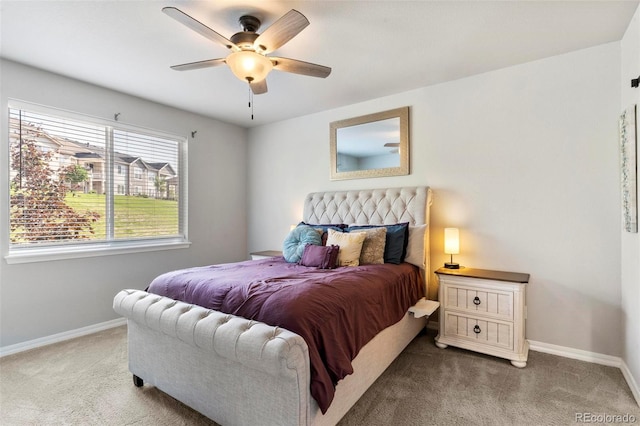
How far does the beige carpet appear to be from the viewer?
6.13ft

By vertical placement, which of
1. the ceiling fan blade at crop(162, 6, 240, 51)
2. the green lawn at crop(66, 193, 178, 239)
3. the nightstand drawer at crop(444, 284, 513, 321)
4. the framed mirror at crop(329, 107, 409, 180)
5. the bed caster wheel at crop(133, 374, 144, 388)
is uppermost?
the ceiling fan blade at crop(162, 6, 240, 51)

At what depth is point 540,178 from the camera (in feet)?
9.11

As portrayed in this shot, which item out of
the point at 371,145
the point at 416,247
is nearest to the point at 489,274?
the point at 416,247

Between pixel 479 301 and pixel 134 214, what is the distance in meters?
3.83

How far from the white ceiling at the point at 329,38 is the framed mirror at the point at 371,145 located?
1.34 ft

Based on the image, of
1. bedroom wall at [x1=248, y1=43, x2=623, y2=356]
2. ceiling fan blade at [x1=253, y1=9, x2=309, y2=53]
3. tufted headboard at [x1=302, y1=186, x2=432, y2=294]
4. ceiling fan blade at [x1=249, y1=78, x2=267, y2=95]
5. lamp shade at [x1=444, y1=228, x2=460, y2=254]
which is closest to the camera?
ceiling fan blade at [x1=253, y1=9, x2=309, y2=53]

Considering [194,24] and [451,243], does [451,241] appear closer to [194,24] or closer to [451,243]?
[451,243]

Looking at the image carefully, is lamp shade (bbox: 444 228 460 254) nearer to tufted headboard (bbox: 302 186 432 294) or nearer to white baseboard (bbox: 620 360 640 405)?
tufted headboard (bbox: 302 186 432 294)

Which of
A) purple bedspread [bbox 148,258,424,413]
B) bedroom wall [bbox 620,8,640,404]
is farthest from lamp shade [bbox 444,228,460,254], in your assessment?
bedroom wall [bbox 620,8,640,404]

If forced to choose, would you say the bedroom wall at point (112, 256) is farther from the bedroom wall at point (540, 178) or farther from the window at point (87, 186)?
the bedroom wall at point (540, 178)

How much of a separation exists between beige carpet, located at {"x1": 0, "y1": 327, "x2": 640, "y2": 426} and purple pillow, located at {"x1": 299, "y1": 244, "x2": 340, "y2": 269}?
97 cm

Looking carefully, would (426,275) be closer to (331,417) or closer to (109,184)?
(331,417)

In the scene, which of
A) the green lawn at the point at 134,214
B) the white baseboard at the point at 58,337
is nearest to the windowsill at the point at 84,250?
the green lawn at the point at 134,214

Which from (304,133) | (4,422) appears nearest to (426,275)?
(304,133)
